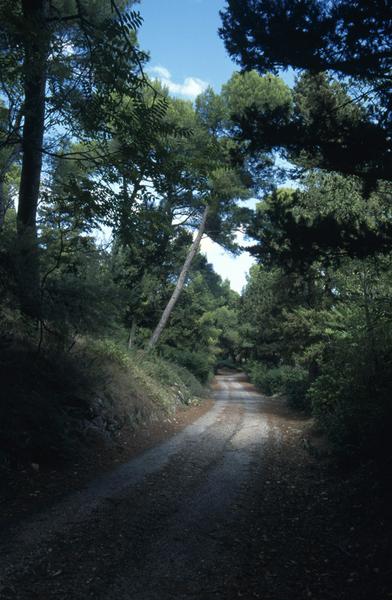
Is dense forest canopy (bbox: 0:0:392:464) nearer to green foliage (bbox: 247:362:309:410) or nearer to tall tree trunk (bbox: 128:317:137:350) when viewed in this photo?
green foliage (bbox: 247:362:309:410)

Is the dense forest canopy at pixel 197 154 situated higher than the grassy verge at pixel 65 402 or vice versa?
the dense forest canopy at pixel 197 154

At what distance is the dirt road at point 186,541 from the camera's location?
3.42 m

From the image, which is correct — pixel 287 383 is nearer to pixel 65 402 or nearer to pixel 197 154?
pixel 65 402

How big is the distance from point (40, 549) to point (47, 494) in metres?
1.76

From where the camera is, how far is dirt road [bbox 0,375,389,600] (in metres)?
3.42

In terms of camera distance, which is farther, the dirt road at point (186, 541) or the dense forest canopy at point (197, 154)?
the dense forest canopy at point (197, 154)

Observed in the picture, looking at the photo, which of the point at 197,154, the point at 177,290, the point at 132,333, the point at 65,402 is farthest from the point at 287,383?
the point at 197,154

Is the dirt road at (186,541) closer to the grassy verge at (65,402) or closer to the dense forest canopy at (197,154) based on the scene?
the grassy verge at (65,402)

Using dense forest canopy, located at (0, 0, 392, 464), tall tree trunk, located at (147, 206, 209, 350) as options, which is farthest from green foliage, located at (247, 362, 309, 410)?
dense forest canopy, located at (0, 0, 392, 464)

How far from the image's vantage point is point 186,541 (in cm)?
435

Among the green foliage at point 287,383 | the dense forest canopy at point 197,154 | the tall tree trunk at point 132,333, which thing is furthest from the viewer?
the tall tree trunk at point 132,333

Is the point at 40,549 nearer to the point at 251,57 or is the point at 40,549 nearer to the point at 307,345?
the point at 251,57

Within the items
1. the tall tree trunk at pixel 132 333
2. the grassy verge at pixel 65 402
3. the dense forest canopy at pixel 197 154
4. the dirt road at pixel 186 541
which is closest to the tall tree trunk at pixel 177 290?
the tall tree trunk at pixel 132 333

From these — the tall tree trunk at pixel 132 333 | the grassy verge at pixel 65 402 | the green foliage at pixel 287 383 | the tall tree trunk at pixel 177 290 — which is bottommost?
the green foliage at pixel 287 383
